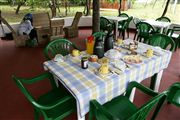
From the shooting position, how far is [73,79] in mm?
1454

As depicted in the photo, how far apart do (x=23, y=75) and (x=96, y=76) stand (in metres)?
1.99

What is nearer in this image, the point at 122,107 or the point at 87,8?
the point at 122,107

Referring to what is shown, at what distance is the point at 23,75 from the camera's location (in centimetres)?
296

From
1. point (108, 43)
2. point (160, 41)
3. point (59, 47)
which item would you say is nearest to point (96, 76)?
point (108, 43)

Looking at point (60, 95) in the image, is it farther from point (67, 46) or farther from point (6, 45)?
point (6, 45)

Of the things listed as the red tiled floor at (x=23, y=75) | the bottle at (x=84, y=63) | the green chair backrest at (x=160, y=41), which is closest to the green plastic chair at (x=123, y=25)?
the red tiled floor at (x=23, y=75)

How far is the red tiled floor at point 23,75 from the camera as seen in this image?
6.73 ft

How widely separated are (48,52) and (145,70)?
49.6 inches

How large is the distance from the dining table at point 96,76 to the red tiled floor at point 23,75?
639 millimetres

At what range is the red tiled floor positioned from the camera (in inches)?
80.8

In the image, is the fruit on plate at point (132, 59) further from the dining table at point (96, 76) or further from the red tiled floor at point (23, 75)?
the red tiled floor at point (23, 75)

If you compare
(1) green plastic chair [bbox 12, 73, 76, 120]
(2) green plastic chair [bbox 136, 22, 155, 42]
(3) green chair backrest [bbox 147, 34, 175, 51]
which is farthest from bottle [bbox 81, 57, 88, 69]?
(2) green plastic chair [bbox 136, 22, 155, 42]

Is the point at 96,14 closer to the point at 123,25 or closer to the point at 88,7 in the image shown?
the point at 123,25

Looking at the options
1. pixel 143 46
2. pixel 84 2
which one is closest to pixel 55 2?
pixel 84 2
